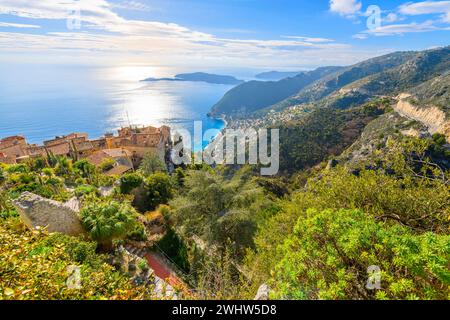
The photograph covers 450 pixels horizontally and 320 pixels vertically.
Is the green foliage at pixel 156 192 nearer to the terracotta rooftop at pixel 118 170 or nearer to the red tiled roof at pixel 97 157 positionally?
the terracotta rooftop at pixel 118 170

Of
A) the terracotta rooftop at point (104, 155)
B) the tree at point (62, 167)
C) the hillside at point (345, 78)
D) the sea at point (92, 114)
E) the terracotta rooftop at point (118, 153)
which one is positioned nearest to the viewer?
the tree at point (62, 167)

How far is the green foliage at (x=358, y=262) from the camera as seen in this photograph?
2965 mm

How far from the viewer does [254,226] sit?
408 inches

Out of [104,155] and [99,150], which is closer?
[104,155]

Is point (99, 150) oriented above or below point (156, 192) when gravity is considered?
below

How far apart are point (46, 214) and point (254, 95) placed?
139 metres

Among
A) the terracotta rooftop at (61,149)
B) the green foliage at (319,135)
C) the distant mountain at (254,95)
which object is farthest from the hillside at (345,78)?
the terracotta rooftop at (61,149)

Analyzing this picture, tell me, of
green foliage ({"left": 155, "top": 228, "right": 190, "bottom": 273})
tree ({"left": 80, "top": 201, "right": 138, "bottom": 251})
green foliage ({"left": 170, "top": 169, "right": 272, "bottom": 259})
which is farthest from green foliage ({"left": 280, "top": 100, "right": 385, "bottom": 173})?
tree ({"left": 80, "top": 201, "right": 138, "bottom": 251})

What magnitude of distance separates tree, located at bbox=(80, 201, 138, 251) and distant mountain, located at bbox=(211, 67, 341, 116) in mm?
110641

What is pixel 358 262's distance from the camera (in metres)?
3.57

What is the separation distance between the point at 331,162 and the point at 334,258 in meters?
30.0

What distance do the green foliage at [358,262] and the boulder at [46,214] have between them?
797cm

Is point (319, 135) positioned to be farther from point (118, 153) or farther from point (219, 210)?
point (219, 210)

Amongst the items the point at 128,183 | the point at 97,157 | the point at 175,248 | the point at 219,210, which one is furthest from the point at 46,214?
the point at 97,157
